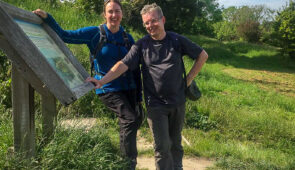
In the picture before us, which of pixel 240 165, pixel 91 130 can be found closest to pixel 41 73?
pixel 91 130

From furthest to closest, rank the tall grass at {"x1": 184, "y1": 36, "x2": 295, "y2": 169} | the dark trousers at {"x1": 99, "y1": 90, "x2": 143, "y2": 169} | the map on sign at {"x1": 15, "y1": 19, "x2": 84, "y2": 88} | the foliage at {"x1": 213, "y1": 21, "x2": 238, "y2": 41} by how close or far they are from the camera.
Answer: the foliage at {"x1": 213, "y1": 21, "x2": 238, "y2": 41}, the tall grass at {"x1": 184, "y1": 36, "x2": 295, "y2": 169}, the dark trousers at {"x1": 99, "y1": 90, "x2": 143, "y2": 169}, the map on sign at {"x1": 15, "y1": 19, "x2": 84, "y2": 88}

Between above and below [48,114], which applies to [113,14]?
above

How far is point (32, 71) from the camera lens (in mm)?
2223

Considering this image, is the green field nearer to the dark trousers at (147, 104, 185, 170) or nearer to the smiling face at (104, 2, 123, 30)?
the dark trousers at (147, 104, 185, 170)

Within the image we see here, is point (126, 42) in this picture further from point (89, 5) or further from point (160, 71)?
point (89, 5)

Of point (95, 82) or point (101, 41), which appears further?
point (101, 41)

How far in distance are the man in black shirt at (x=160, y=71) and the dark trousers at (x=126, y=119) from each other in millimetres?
202

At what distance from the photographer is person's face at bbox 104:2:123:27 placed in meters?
3.16

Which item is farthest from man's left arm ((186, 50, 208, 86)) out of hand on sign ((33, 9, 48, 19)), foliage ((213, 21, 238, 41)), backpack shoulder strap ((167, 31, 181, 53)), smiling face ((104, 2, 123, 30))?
foliage ((213, 21, 238, 41))

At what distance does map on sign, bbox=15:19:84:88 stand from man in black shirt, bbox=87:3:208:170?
0.30 meters

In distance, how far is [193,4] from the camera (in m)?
21.2

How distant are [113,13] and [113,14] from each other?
0.4 inches

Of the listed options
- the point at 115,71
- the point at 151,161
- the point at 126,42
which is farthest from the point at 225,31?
the point at 115,71

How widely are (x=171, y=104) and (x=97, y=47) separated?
1.04m
